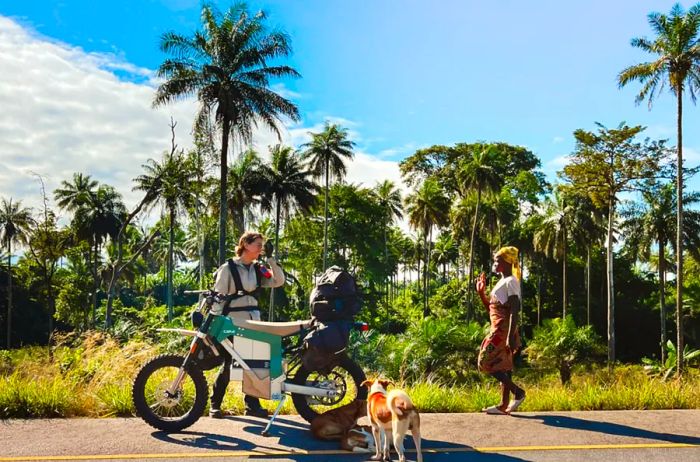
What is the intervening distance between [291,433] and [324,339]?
83cm

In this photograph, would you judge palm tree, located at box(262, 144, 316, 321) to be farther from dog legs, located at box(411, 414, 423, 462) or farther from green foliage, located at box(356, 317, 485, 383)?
dog legs, located at box(411, 414, 423, 462)

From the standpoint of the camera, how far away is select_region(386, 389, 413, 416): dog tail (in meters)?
4.61

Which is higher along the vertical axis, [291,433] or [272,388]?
[272,388]

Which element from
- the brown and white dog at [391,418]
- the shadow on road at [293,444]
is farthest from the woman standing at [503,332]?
the brown and white dog at [391,418]

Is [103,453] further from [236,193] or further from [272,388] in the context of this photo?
[236,193]

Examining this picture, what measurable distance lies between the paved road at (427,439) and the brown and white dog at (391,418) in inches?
8.1

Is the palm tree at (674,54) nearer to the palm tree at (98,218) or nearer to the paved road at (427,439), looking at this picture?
the paved road at (427,439)

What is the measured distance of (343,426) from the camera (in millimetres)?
5254

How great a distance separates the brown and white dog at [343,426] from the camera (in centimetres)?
507

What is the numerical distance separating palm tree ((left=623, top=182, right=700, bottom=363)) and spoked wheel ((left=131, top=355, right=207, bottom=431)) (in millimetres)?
45465

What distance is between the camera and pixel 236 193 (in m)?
47.9

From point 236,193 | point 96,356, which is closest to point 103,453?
point 96,356

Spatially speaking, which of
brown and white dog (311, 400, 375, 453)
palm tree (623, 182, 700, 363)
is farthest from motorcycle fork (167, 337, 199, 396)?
palm tree (623, 182, 700, 363)

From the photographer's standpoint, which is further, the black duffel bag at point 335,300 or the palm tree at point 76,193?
the palm tree at point 76,193
